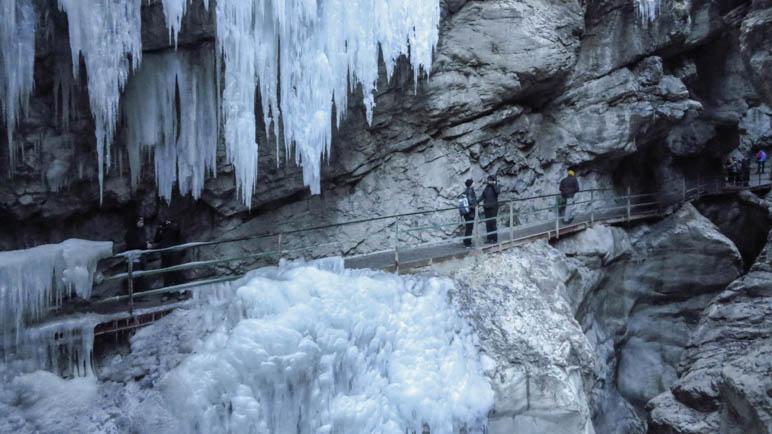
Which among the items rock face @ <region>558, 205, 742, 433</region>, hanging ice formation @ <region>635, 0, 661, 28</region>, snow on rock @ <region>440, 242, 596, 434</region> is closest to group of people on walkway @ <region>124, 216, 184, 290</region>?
snow on rock @ <region>440, 242, 596, 434</region>

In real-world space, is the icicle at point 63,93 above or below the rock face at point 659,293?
above

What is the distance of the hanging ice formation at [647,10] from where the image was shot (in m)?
15.5

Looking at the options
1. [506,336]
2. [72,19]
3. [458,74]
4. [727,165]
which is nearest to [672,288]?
[458,74]

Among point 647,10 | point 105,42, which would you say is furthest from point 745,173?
point 105,42

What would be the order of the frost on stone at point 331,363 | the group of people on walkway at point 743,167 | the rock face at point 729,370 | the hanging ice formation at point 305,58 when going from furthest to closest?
the group of people on walkway at point 743,167 → the hanging ice formation at point 305,58 → the rock face at point 729,370 → the frost on stone at point 331,363

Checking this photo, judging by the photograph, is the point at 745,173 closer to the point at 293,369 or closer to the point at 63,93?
the point at 293,369

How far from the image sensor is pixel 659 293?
1588 cm

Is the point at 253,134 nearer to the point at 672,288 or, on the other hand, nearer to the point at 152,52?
the point at 152,52

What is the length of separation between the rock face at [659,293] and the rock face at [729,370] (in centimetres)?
427

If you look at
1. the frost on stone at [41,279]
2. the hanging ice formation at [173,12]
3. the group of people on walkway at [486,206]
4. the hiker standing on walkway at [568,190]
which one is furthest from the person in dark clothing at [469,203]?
the frost on stone at [41,279]

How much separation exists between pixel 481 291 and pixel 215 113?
6.47 m

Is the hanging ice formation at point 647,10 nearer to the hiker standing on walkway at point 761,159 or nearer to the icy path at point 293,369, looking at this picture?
the icy path at point 293,369

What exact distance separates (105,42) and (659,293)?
15379mm

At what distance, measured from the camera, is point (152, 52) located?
10.4 metres
